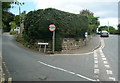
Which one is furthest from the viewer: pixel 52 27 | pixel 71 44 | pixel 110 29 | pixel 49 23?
pixel 110 29

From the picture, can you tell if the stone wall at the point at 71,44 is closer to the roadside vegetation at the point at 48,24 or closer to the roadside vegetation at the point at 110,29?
the roadside vegetation at the point at 48,24

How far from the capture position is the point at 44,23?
679 inches

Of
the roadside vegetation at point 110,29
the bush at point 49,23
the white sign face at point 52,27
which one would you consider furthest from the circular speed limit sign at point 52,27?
the roadside vegetation at point 110,29

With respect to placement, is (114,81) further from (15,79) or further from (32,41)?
(32,41)

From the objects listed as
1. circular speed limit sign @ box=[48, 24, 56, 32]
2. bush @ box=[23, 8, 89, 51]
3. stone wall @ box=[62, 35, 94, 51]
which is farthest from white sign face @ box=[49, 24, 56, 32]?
stone wall @ box=[62, 35, 94, 51]

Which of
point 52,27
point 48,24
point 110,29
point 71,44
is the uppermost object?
point 110,29

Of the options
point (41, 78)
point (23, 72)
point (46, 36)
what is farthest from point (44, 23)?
point (41, 78)

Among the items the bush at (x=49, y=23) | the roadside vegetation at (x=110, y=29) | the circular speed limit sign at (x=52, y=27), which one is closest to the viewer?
the circular speed limit sign at (x=52, y=27)

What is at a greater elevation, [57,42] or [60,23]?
[60,23]

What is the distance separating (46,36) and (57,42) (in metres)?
1.24

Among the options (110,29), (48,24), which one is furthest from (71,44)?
(110,29)

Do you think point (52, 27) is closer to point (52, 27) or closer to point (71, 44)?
point (52, 27)

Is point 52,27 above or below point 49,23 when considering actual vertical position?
below

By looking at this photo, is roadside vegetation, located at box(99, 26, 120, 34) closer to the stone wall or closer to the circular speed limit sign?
the stone wall
